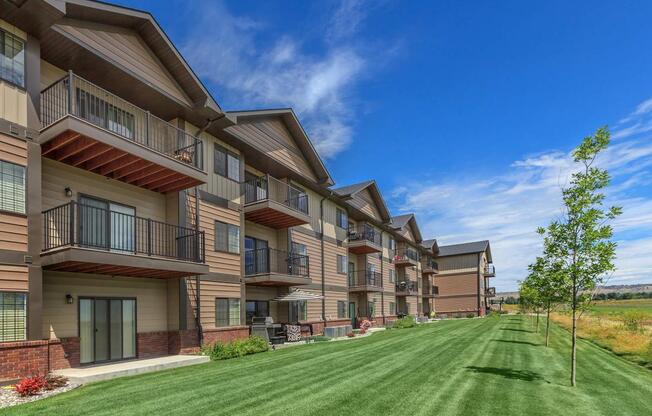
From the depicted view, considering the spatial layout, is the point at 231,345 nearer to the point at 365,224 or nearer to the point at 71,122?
the point at 71,122

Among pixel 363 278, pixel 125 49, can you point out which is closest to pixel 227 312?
pixel 125 49

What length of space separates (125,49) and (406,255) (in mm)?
35044

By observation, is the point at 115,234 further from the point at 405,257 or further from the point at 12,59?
the point at 405,257

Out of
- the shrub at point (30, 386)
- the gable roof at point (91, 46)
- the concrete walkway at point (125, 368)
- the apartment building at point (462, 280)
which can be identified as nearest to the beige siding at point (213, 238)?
the gable roof at point (91, 46)

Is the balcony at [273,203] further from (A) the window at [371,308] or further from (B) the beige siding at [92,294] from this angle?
(A) the window at [371,308]

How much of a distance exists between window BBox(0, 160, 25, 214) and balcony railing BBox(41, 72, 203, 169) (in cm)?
135

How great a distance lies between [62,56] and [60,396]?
343 inches

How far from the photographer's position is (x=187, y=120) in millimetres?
16562

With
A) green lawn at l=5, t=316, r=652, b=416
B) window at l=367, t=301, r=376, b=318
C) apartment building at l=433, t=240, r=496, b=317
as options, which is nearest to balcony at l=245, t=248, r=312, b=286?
green lawn at l=5, t=316, r=652, b=416

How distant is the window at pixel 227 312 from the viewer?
17.1 metres

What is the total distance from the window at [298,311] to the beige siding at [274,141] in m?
6.78

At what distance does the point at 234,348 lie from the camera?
15500mm

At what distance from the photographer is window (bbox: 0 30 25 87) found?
417 inches

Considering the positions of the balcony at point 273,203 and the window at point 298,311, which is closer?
the balcony at point 273,203
